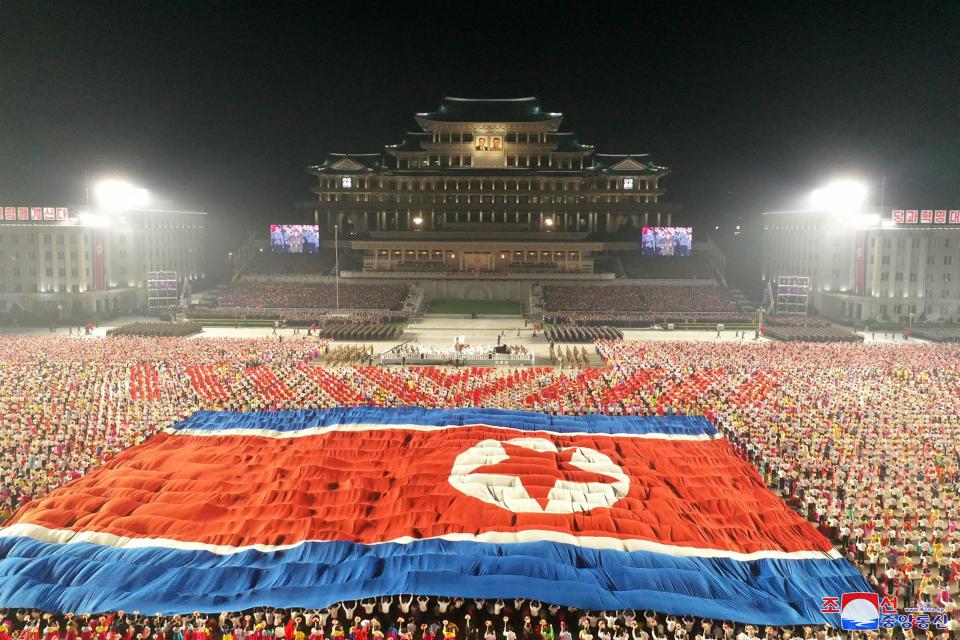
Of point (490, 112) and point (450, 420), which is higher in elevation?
point (490, 112)

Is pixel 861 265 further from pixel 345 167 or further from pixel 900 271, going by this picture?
pixel 345 167

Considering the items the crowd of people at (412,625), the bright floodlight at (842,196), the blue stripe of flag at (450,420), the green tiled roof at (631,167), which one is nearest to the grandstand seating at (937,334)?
the bright floodlight at (842,196)

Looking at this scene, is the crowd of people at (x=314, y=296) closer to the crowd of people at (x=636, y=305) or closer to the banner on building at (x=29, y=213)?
the crowd of people at (x=636, y=305)

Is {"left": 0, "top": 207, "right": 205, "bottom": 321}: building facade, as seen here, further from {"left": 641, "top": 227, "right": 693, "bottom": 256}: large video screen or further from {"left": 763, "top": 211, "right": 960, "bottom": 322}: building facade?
{"left": 763, "top": 211, "right": 960, "bottom": 322}: building facade

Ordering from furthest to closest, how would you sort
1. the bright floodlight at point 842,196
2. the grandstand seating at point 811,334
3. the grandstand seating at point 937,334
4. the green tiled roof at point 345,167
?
the green tiled roof at point 345,167 → the bright floodlight at point 842,196 → the grandstand seating at point 937,334 → the grandstand seating at point 811,334

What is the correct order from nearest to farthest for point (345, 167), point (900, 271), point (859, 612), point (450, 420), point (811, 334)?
point (859, 612)
point (450, 420)
point (811, 334)
point (900, 271)
point (345, 167)

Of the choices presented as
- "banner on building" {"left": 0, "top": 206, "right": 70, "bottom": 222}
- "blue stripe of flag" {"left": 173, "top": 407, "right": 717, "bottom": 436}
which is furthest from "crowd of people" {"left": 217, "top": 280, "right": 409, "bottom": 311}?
"blue stripe of flag" {"left": 173, "top": 407, "right": 717, "bottom": 436}

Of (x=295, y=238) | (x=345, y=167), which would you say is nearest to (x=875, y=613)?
(x=295, y=238)
